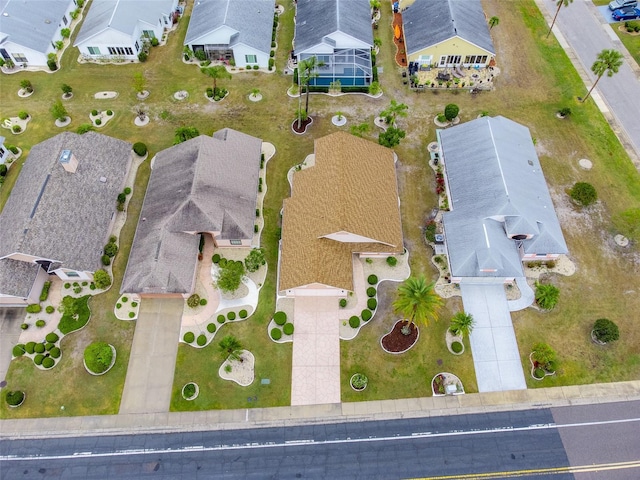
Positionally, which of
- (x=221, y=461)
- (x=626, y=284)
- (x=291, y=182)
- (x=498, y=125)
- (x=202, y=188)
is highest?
(x=498, y=125)

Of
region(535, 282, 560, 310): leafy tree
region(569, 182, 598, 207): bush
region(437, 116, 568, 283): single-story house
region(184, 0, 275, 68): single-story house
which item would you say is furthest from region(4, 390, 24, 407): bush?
region(569, 182, 598, 207): bush

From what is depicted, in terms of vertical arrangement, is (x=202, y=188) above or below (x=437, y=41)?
below

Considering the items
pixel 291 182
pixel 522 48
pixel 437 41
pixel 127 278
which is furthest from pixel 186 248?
pixel 522 48

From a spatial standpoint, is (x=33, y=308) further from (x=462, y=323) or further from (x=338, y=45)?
(x=338, y=45)

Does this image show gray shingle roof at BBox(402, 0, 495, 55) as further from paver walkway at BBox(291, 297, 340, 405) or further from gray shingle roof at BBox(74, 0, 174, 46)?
paver walkway at BBox(291, 297, 340, 405)

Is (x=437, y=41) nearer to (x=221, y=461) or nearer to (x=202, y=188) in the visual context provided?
(x=202, y=188)

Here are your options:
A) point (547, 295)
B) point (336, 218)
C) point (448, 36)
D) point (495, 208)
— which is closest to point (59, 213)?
point (336, 218)

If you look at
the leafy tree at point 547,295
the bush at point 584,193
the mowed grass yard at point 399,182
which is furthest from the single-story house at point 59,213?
the bush at point 584,193
